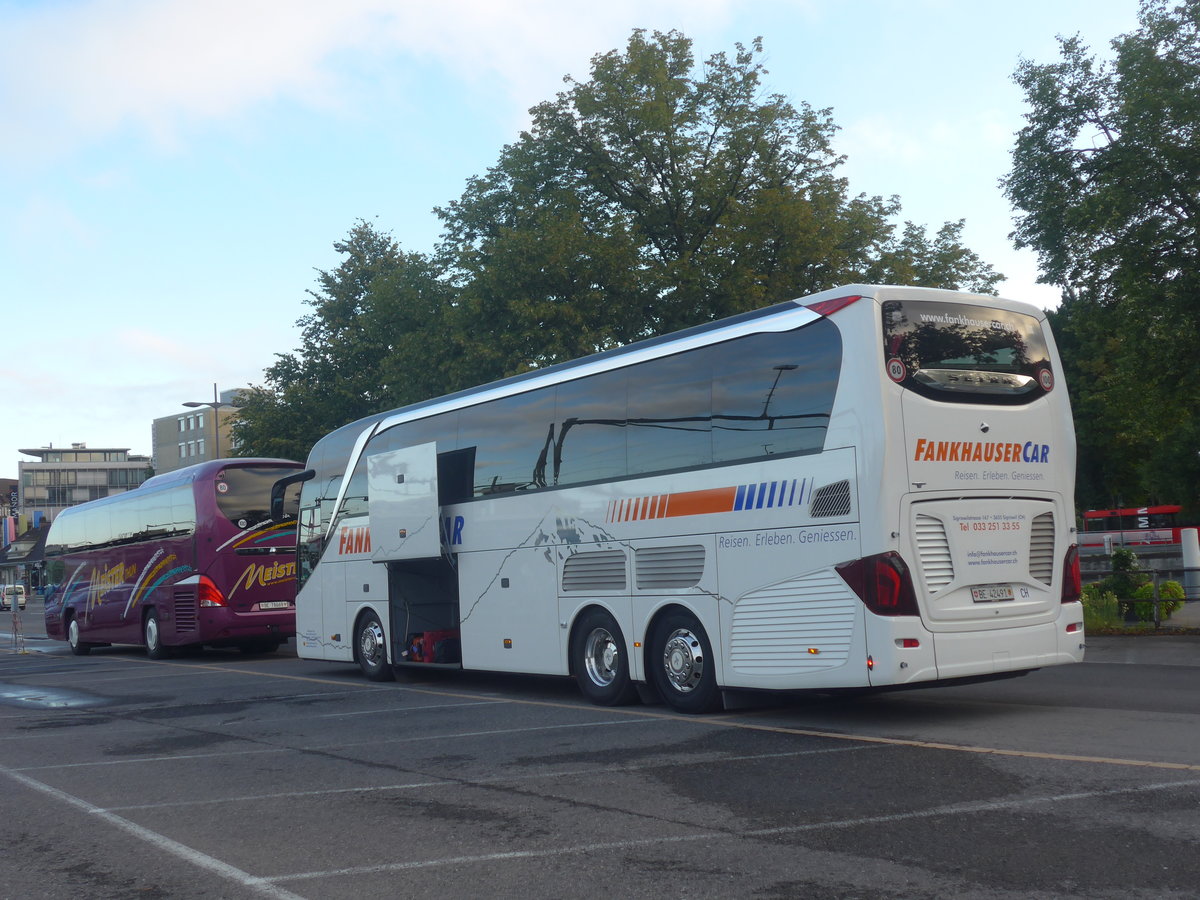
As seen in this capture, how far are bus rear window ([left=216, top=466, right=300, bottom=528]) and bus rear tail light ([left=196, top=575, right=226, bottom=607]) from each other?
1.20 m

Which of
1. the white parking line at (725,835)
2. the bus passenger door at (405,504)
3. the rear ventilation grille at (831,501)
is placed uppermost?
the bus passenger door at (405,504)

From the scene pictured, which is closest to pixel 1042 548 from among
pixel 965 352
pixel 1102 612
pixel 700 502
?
pixel 965 352

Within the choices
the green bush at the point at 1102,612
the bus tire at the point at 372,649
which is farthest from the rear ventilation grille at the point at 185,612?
the green bush at the point at 1102,612

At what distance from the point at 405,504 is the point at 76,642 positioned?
16699mm

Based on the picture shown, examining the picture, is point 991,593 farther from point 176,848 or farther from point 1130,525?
point 1130,525

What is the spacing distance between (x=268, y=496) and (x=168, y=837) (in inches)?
699

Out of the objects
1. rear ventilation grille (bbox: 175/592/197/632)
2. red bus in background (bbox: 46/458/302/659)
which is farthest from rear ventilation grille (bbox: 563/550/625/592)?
rear ventilation grille (bbox: 175/592/197/632)

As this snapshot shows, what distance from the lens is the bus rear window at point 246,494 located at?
24047 mm

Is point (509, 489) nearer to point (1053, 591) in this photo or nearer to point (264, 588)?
point (1053, 591)

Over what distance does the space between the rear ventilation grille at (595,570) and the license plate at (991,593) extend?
144 inches

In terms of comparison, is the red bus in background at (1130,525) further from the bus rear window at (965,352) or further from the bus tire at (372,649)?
the bus rear window at (965,352)

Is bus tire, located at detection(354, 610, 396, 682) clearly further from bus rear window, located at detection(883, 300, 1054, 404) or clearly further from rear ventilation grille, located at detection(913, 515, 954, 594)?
bus rear window, located at detection(883, 300, 1054, 404)

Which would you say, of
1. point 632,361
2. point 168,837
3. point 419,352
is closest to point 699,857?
point 168,837

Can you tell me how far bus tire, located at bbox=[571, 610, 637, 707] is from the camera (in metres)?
12.7
